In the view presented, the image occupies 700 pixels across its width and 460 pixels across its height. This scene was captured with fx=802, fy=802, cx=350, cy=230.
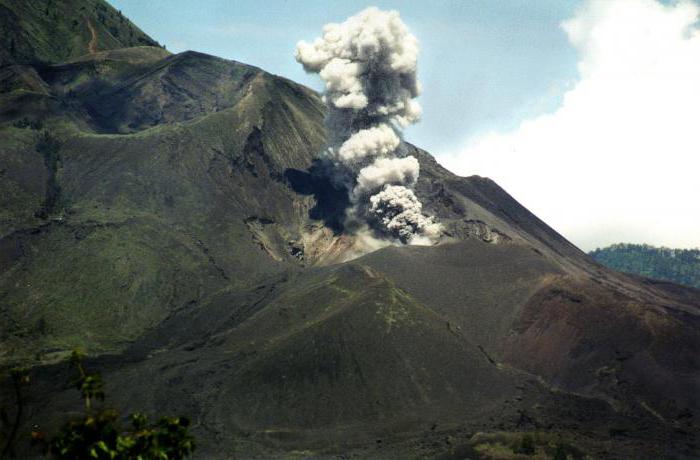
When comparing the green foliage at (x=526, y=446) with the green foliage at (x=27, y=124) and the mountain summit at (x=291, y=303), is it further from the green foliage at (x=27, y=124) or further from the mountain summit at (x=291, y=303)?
the green foliage at (x=27, y=124)

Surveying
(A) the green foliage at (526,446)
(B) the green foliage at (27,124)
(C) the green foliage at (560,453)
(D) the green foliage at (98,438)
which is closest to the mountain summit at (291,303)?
(B) the green foliage at (27,124)

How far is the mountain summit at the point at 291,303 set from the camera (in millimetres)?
71250

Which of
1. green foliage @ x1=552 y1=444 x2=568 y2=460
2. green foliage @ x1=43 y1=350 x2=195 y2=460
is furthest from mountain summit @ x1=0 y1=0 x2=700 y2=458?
green foliage @ x1=43 y1=350 x2=195 y2=460

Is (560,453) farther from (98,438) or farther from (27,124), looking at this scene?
(27,124)

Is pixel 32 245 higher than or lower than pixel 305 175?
lower

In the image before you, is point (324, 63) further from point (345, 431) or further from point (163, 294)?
point (345, 431)

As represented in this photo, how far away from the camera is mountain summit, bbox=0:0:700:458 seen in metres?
71.2

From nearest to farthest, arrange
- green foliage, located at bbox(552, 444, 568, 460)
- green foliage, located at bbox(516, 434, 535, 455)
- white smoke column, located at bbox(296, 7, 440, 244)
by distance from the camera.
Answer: green foliage, located at bbox(552, 444, 568, 460), green foliage, located at bbox(516, 434, 535, 455), white smoke column, located at bbox(296, 7, 440, 244)

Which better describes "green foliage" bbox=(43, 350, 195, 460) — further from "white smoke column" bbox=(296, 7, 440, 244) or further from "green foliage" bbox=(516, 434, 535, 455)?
"white smoke column" bbox=(296, 7, 440, 244)

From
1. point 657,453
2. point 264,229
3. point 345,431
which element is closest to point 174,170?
point 264,229

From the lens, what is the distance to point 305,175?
466 feet

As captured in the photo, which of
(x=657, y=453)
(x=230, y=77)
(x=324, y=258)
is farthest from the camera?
(x=230, y=77)

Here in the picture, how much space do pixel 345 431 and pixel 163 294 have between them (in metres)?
43.8

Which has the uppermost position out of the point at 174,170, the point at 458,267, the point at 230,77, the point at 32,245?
the point at 230,77
